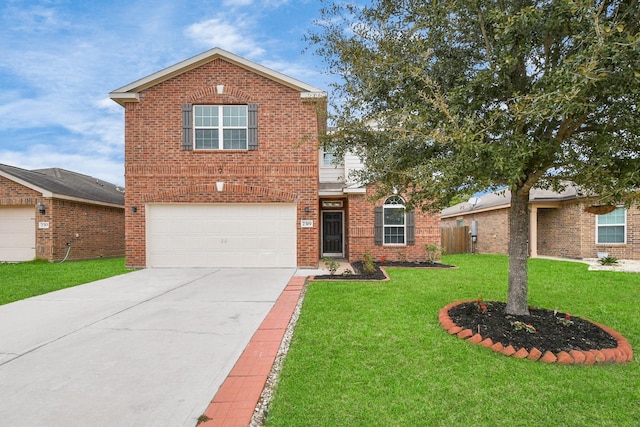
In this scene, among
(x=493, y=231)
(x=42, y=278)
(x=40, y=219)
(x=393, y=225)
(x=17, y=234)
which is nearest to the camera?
(x=42, y=278)

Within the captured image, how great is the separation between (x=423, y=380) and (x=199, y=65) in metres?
10.8

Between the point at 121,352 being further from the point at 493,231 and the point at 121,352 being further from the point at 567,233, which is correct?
the point at 493,231

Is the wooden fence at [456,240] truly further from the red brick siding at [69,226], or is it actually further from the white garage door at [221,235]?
the red brick siding at [69,226]

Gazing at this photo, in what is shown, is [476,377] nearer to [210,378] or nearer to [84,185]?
[210,378]

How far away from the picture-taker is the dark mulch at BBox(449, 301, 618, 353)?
3.81 m

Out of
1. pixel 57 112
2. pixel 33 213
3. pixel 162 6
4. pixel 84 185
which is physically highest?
pixel 162 6

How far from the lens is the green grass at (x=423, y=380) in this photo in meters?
2.57

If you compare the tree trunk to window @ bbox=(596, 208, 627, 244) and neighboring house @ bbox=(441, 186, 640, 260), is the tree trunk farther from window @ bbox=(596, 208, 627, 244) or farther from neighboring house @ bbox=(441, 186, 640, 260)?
window @ bbox=(596, 208, 627, 244)

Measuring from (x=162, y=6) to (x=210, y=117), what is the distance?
380cm

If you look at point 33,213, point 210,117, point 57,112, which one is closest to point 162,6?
point 210,117

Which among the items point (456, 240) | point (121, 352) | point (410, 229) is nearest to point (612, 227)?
point (456, 240)

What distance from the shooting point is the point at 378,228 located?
39.0 feet

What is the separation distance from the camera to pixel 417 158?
16.0 feet

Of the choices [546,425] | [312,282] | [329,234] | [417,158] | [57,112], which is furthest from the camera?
[57,112]
